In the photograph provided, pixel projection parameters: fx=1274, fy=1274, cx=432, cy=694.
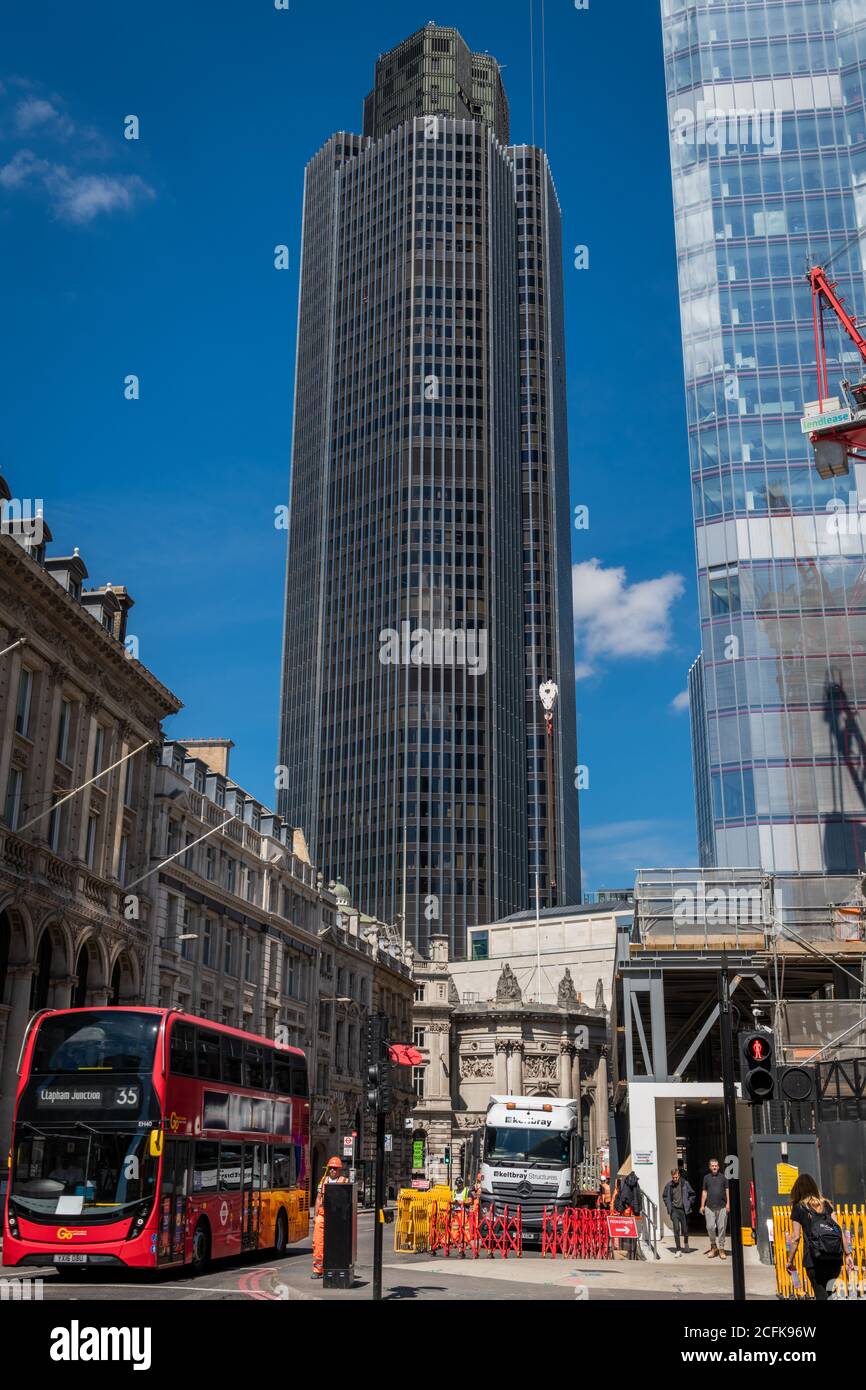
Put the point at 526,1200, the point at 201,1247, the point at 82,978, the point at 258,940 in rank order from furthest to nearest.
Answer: the point at 258,940 < the point at 82,978 < the point at 526,1200 < the point at 201,1247

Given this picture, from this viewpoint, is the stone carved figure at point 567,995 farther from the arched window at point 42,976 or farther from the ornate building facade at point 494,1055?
the arched window at point 42,976

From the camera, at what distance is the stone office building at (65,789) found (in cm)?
3553

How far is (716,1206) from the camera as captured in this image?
1150 inches

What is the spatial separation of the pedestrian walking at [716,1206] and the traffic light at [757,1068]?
13.3 m

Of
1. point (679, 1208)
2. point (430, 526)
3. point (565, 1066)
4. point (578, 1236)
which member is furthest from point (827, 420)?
point (430, 526)

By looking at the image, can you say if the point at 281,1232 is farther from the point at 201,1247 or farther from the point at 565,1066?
the point at 565,1066

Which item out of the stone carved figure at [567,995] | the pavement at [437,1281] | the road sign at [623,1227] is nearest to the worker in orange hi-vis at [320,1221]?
the pavement at [437,1281]

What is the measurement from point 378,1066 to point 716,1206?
1320 centimetres

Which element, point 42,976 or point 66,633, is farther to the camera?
point 66,633

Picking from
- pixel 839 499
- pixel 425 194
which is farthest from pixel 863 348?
pixel 425 194

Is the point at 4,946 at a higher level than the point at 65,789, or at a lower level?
lower
